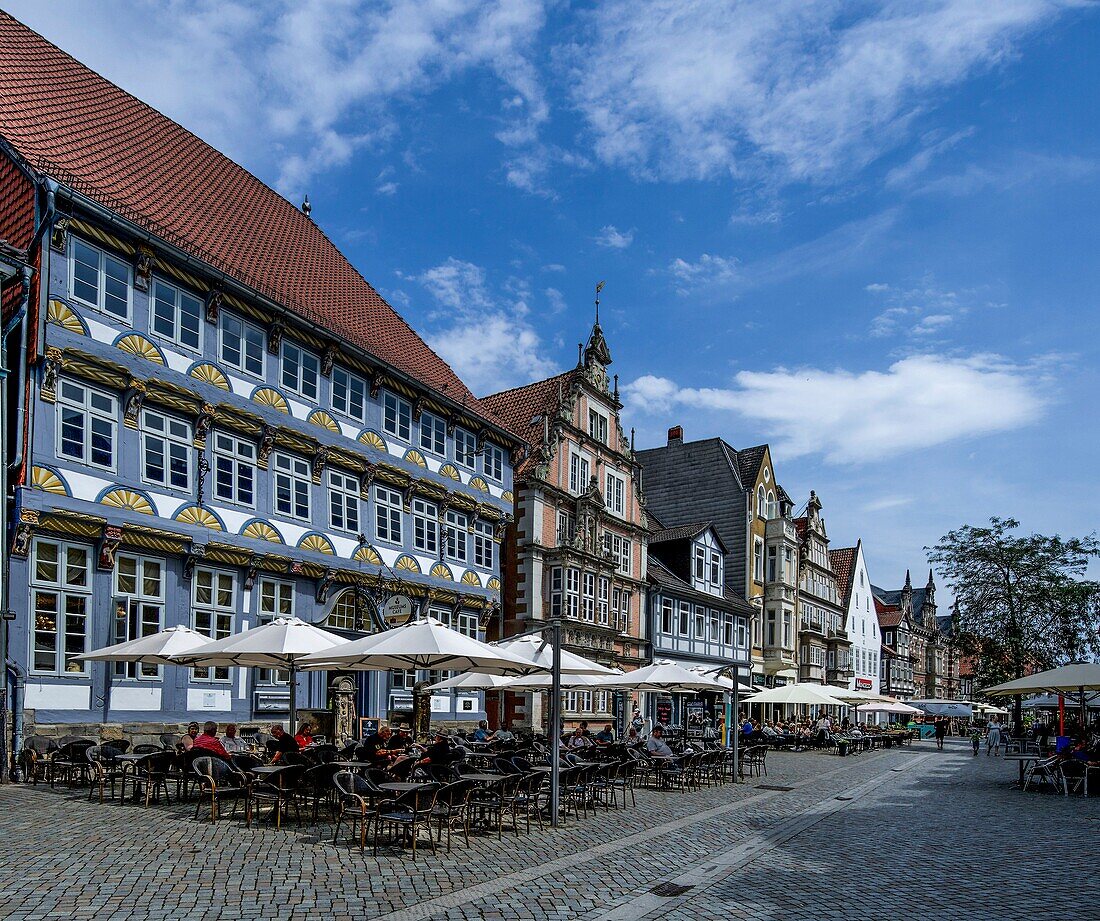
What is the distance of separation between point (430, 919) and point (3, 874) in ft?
14.1

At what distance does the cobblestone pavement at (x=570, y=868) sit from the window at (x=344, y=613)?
34.4 ft

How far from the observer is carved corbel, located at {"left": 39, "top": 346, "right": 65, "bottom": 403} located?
19250 mm

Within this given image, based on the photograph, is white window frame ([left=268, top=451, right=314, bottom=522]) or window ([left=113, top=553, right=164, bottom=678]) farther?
white window frame ([left=268, top=451, right=314, bottom=522])

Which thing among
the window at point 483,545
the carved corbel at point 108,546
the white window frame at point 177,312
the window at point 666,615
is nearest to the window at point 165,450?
the carved corbel at point 108,546

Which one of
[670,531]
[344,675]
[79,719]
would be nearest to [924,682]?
[670,531]

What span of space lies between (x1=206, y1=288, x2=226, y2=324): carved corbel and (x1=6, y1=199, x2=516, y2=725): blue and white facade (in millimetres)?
31

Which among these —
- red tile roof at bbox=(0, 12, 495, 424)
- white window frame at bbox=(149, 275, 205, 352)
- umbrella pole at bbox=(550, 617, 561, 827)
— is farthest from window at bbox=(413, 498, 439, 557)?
umbrella pole at bbox=(550, 617, 561, 827)

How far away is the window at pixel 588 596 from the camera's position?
39469 millimetres

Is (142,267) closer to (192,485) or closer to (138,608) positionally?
(192,485)

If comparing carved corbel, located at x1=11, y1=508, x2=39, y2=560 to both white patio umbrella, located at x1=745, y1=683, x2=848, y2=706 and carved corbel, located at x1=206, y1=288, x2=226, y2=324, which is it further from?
white patio umbrella, located at x1=745, y1=683, x2=848, y2=706

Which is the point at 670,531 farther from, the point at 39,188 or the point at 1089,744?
the point at 39,188

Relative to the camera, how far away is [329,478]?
88.3 feet

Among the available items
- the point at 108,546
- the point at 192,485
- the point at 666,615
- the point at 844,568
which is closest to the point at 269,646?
the point at 108,546

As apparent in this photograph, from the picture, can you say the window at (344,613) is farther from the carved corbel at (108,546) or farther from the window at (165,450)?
the carved corbel at (108,546)
